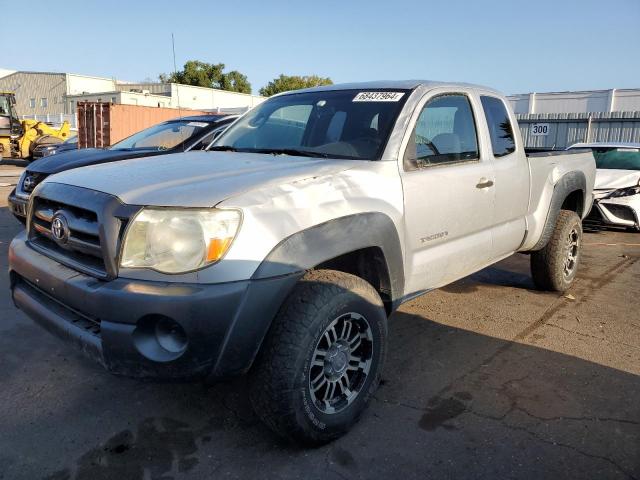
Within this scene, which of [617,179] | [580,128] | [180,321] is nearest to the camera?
[180,321]

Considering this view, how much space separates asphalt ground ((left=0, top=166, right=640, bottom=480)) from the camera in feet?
8.28

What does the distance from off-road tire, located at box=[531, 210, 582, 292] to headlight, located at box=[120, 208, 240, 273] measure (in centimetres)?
361

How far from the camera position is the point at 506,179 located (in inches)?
159

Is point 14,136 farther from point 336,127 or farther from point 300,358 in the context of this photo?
point 300,358

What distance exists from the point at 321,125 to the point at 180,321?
1881 millimetres

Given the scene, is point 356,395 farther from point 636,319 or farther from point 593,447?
point 636,319

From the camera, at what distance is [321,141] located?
3436 mm

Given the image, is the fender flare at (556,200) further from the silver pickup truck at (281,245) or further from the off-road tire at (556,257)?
the silver pickup truck at (281,245)

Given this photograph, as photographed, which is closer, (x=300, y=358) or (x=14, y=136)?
(x=300, y=358)

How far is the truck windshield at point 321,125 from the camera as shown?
3.27 metres

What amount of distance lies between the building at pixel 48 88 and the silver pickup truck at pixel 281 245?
165 ft

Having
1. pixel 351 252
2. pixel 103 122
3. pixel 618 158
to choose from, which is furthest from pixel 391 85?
pixel 103 122

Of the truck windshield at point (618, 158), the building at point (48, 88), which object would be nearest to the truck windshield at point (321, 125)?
the truck windshield at point (618, 158)

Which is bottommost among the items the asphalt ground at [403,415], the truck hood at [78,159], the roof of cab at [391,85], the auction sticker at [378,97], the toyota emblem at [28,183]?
the asphalt ground at [403,415]
